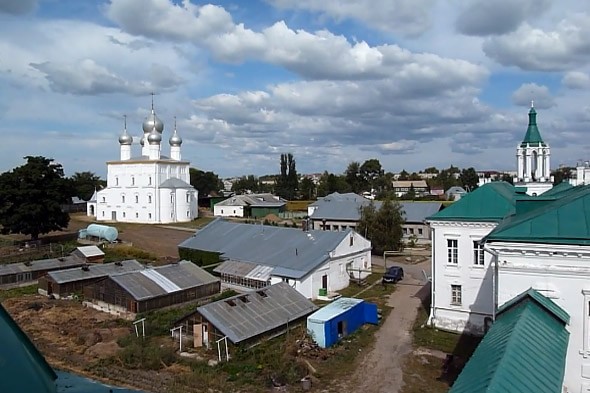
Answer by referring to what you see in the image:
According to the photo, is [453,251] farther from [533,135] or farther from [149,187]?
[149,187]

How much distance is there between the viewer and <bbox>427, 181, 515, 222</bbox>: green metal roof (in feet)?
61.3

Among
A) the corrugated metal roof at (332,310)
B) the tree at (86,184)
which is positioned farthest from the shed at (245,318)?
the tree at (86,184)

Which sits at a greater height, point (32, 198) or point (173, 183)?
point (173, 183)

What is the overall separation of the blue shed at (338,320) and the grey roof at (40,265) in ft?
68.3

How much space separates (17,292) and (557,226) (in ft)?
94.5

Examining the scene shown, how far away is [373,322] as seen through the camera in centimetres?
2095

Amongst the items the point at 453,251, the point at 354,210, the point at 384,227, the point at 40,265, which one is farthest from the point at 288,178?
the point at 453,251

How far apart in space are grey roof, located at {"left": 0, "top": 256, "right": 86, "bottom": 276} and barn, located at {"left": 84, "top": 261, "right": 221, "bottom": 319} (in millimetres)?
7475

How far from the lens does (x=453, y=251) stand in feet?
65.4

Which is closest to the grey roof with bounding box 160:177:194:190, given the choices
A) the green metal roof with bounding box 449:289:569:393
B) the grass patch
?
the grass patch

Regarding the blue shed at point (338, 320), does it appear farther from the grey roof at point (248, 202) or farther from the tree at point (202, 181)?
the tree at point (202, 181)

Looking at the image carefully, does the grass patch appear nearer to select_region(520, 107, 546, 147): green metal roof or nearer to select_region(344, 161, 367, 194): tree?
select_region(520, 107, 546, 147): green metal roof

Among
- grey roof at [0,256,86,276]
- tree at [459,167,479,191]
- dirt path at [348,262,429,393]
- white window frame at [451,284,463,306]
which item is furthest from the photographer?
tree at [459,167,479,191]

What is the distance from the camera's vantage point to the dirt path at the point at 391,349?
14.9m
